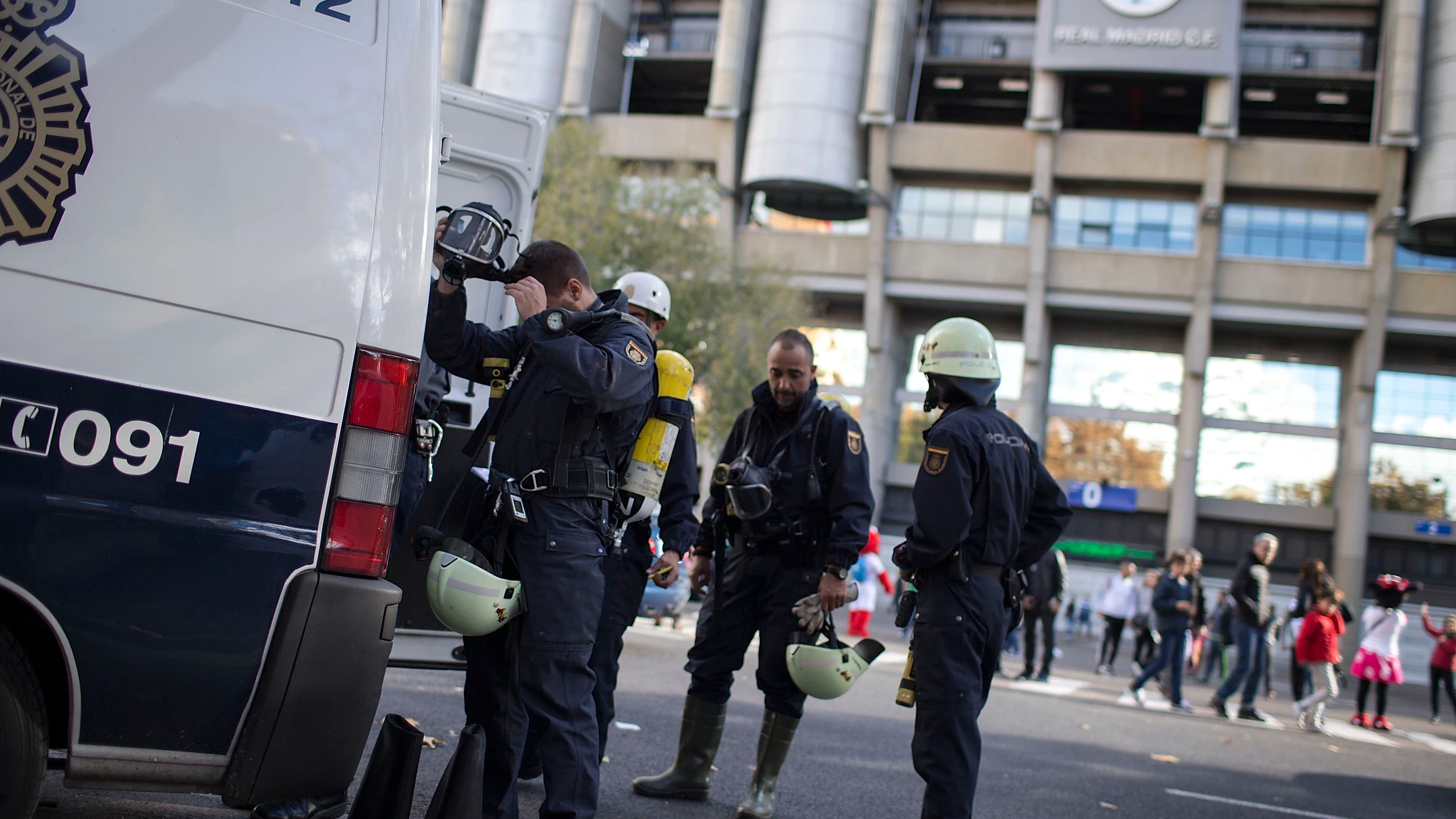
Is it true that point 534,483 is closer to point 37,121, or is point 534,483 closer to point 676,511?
point 676,511

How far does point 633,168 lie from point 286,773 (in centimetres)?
3390

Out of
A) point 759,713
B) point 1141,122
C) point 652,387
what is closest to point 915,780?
point 759,713

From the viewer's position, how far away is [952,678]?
3.94 metres

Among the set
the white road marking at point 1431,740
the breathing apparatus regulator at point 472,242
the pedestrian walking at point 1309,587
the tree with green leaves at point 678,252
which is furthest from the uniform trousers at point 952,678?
the tree with green leaves at point 678,252

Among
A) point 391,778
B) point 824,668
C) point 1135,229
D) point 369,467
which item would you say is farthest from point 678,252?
point 369,467

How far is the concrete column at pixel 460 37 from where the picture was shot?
39844mm

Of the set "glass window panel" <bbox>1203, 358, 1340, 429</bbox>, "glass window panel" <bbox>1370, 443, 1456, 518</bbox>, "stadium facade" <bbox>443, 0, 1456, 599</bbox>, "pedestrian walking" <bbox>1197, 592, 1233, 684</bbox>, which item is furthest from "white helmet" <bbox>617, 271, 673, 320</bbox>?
"glass window panel" <bbox>1370, 443, 1456, 518</bbox>

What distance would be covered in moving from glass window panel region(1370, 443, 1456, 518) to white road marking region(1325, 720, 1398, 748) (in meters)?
27.4

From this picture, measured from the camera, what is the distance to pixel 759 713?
801cm

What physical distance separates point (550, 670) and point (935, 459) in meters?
1.58

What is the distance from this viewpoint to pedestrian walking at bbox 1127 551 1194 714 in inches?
458

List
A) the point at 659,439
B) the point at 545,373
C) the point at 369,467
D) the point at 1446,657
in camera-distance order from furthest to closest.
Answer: the point at 1446,657, the point at 659,439, the point at 545,373, the point at 369,467

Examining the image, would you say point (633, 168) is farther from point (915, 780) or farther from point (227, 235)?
point (227, 235)

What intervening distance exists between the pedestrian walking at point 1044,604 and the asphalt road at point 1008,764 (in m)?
1.15
